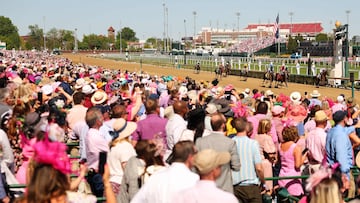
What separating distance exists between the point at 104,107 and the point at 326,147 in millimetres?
3650

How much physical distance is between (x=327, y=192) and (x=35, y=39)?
552 feet

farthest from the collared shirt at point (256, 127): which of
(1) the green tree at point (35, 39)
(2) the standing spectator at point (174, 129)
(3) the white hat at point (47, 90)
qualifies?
(1) the green tree at point (35, 39)

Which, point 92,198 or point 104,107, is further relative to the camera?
point 104,107

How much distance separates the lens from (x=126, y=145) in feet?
17.7

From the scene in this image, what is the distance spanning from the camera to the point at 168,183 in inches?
152

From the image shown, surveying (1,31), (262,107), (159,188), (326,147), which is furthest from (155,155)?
(1,31)

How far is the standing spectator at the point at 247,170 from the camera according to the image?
18.1ft

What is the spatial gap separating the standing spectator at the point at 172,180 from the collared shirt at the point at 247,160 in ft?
5.37

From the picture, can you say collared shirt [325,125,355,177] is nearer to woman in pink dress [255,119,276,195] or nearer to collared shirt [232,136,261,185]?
woman in pink dress [255,119,276,195]

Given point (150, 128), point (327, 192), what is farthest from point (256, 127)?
point (327, 192)

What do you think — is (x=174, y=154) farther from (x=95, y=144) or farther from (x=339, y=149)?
(x=339, y=149)

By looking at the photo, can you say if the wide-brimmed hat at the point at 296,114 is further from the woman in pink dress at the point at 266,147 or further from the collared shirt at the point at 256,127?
the woman in pink dress at the point at 266,147

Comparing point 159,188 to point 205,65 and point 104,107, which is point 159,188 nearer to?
point 104,107

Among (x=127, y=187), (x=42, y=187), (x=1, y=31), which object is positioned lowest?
(x=127, y=187)
